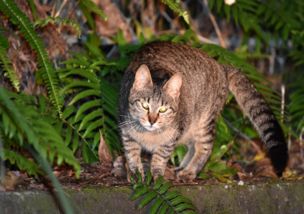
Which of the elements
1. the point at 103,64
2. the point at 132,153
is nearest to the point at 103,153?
the point at 132,153

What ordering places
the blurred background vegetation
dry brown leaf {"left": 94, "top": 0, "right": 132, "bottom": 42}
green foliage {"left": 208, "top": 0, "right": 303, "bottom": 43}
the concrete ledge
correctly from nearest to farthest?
the concrete ledge
the blurred background vegetation
green foliage {"left": 208, "top": 0, "right": 303, "bottom": 43}
dry brown leaf {"left": 94, "top": 0, "right": 132, "bottom": 42}

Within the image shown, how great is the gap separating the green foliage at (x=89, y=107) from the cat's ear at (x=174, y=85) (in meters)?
0.66

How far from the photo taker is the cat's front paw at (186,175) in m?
5.44

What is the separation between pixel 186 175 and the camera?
5.53 meters

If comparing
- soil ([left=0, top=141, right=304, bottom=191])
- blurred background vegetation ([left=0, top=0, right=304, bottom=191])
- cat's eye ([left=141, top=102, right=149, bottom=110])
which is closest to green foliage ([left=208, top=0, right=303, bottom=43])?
blurred background vegetation ([left=0, top=0, right=304, bottom=191])

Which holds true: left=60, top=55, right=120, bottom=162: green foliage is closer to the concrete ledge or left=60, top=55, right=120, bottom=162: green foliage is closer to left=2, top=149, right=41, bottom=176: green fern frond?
left=2, top=149, right=41, bottom=176: green fern frond

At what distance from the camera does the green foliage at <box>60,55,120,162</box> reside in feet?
18.4

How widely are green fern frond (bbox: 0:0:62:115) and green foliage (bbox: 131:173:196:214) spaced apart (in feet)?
2.67


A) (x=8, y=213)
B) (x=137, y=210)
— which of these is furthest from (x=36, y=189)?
(x=137, y=210)

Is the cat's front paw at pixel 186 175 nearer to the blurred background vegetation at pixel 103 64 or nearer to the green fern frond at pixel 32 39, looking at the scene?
the blurred background vegetation at pixel 103 64

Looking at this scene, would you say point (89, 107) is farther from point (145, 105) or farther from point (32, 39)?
point (32, 39)

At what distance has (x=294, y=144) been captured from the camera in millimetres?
7320

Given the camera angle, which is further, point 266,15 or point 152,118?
point 266,15

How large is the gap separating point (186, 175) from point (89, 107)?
100cm
